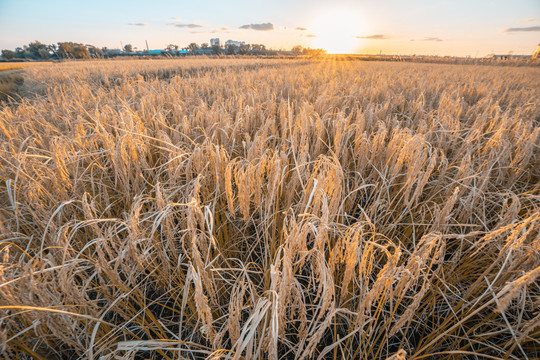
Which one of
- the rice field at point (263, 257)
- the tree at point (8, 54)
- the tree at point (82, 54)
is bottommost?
the rice field at point (263, 257)

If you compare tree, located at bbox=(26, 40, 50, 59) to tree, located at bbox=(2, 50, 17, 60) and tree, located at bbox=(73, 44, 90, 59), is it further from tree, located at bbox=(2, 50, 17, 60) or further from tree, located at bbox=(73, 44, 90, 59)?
tree, located at bbox=(73, 44, 90, 59)

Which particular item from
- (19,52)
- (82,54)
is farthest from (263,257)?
(19,52)

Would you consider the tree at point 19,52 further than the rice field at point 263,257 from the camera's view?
Yes

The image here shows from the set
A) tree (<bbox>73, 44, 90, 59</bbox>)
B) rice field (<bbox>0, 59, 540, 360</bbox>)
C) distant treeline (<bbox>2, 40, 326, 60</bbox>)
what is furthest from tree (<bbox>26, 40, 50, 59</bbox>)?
rice field (<bbox>0, 59, 540, 360</bbox>)

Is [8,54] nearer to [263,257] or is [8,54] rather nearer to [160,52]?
[160,52]

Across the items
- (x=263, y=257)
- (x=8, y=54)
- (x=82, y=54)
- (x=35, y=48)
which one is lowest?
(x=263, y=257)

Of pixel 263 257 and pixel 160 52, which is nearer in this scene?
pixel 263 257

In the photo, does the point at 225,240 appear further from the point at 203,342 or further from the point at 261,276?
the point at 203,342

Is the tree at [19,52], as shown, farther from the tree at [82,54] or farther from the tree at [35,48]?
the tree at [82,54]

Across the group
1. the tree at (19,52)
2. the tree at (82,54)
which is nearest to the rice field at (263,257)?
the tree at (82,54)

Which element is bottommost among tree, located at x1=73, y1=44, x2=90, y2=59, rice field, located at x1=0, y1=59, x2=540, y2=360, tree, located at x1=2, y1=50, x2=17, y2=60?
rice field, located at x1=0, y1=59, x2=540, y2=360

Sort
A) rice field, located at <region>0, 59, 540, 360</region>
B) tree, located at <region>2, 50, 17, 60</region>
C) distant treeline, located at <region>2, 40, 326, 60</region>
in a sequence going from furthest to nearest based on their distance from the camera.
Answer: tree, located at <region>2, 50, 17, 60</region> → distant treeline, located at <region>2, 40, 326, 60</region> → rice field, located at <region>0, 59, 540, 360</region>

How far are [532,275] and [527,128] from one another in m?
2.04

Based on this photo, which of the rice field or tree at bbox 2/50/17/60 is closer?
the rice field
